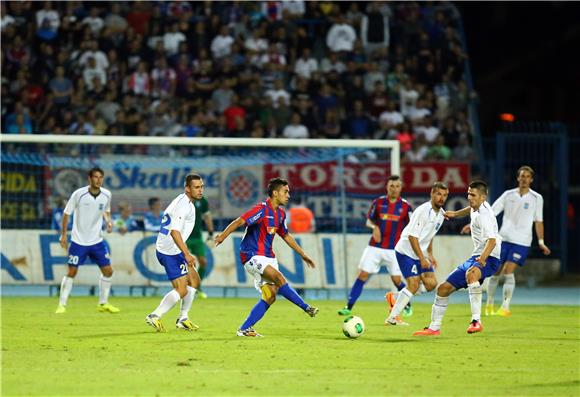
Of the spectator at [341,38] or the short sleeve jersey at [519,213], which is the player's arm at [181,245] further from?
the spectator at [341,38]

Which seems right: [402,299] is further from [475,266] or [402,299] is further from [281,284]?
[281,284]

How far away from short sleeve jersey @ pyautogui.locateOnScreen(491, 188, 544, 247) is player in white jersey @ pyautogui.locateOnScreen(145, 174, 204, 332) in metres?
5.87

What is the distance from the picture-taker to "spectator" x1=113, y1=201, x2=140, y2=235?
23094 mm

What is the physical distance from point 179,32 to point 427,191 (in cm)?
800

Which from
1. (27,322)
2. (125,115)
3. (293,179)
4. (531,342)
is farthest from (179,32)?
(531,342)

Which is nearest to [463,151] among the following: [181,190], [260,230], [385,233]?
[181,190]

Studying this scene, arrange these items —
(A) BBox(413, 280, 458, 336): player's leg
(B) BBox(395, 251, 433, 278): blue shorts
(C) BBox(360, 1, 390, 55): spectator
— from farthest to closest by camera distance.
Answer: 1. (C) BBox(360, 1, 390, 55): spectator
2. (B) BBox(395, 251, 433, 278): blue shorts
3. (A) BBox(413, 280, 458, 336): player's leg

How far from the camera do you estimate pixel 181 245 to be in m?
14.1

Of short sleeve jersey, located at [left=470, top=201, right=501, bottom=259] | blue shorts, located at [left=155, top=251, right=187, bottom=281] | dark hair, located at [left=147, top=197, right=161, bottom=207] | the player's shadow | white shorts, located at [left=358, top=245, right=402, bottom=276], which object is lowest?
the player's shadow

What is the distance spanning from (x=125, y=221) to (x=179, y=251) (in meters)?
8.54

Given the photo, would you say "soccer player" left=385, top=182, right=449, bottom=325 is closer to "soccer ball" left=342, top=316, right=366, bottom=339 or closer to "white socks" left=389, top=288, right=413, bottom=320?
"white socks" left=389, top=288, right=413, bottom=320

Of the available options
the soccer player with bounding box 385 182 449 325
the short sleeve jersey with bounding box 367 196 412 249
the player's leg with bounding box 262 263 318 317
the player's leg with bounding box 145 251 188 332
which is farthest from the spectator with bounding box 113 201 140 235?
the player's leg with bounding box 262 263 318 317

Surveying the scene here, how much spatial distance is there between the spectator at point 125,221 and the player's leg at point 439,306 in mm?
9941

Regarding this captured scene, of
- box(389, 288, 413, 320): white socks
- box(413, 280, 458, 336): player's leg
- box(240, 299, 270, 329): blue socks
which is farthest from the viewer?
box(389, 288, 413, 320): white socks
